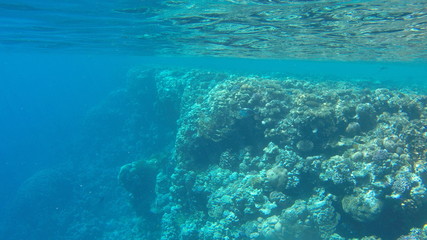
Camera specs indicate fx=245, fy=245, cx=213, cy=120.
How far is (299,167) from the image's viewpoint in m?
8.13

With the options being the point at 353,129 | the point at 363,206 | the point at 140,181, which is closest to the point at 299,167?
the point at 363,206

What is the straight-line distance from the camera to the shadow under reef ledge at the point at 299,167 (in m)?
6.90

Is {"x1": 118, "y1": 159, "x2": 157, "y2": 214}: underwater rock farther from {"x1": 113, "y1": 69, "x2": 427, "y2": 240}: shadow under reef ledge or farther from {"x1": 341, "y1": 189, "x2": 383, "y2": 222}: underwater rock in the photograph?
{"x1": 341, "y1": 189, "x2": 383, "y2": 222}: underwater rock

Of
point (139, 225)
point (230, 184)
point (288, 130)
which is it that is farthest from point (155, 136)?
point (288, 130)

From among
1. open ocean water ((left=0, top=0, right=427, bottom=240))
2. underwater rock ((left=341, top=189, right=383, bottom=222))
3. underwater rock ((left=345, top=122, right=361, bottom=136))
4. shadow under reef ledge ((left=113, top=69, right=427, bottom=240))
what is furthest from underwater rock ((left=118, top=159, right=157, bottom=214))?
underwater rock ((left=341, top=189, right=383, bottom=222))

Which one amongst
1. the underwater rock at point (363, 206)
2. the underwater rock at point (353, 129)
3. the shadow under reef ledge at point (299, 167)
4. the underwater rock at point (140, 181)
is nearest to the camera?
the underwater rock at point (363, 206)

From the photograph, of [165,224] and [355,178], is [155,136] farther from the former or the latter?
[355,178]

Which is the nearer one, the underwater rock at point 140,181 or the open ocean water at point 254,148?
the open ocean water at point 254,148

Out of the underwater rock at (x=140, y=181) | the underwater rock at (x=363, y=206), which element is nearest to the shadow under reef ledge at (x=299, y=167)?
the underwater rock at (x=363, y=206)

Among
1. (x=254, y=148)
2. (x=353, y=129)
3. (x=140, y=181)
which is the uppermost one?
(x=353, y=129)

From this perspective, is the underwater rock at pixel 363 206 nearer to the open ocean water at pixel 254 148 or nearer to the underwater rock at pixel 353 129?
the open ocean water at pixel 254 148

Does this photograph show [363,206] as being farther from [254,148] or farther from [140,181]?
[140,181]

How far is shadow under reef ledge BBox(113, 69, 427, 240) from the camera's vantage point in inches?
272

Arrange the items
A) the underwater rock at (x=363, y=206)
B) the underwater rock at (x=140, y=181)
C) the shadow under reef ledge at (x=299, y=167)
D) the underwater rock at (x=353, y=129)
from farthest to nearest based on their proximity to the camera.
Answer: the underwater rock at (x=140, y=181), the underwater rock at (x=353, y=129), the shadow under reef ledge at (x=299, y=167), the underwater rock at (x=363, y=206)
